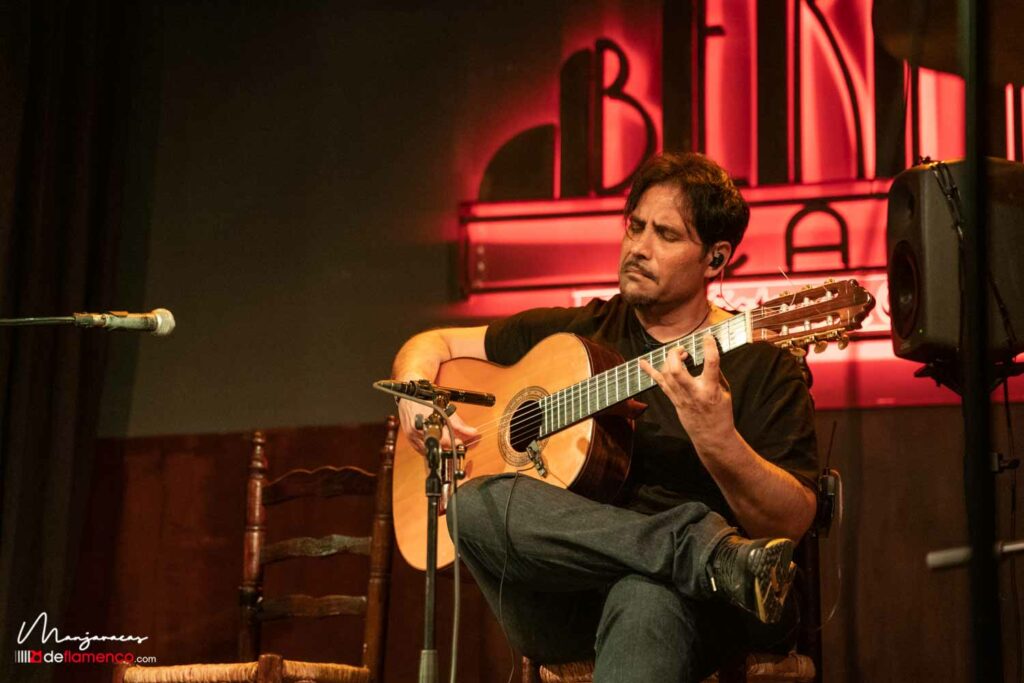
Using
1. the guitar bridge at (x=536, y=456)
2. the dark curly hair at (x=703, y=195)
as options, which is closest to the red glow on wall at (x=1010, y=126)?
the dark curly hair at (x=703, y=195)

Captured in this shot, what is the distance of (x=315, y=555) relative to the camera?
3.66 metres

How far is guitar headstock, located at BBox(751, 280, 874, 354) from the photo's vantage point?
2361 mm

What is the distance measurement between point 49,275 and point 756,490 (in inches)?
105

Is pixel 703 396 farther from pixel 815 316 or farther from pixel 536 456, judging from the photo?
pixel 536 456

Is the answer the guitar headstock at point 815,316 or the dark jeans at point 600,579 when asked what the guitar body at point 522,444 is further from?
the guitar headstock at point 815,316

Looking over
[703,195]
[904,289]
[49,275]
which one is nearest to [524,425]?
[703,195]

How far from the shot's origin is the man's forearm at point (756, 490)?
238 centimetres

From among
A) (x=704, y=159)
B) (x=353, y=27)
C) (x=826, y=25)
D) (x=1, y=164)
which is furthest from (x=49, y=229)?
(x=826, y=25)

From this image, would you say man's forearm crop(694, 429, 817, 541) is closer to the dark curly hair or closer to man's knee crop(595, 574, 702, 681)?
man's knee crop(595, 574, 702, 681)

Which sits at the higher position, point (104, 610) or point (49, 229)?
point (49, 229)

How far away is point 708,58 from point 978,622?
3.12m

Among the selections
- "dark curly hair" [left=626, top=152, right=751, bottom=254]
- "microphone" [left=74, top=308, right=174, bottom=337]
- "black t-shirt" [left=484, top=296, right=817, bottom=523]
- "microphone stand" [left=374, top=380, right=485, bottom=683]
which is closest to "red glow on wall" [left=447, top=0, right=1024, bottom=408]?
"dark curly hair" [left=626, top=152, right=751, bottom=254]

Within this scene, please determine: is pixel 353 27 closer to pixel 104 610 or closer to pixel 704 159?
pixel 704 159

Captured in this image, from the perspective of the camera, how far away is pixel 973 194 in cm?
122
